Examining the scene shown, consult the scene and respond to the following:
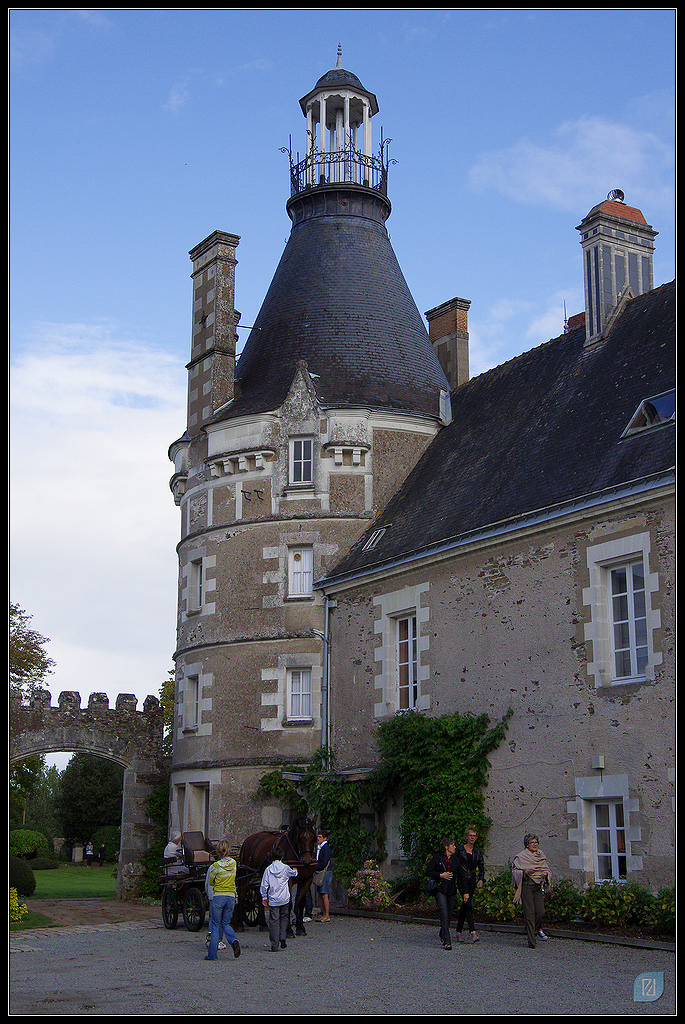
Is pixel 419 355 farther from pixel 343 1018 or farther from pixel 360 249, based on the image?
pixel 343 1018

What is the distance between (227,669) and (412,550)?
213 inches

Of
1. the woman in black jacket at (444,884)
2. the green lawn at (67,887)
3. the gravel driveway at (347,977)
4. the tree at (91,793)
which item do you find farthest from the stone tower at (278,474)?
the tree at (91,793)

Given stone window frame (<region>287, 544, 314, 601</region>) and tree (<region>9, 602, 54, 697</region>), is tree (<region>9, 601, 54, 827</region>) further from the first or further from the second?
stone window frame (<region>287, 544, 314, 601</region>)

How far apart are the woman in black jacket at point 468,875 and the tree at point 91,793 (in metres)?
35.1

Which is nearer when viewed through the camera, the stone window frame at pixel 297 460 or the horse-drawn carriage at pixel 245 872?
the horse-drawn carriage at pixel 245 872

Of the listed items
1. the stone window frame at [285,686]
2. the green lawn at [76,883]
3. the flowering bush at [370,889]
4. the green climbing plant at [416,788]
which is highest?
the stone window frame at [285,686]

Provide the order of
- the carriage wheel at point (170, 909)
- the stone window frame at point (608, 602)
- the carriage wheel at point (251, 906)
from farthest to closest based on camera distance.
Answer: the carriage wheel at point (170, 909), the carriage wheel at point (251, 906), the stone window frame at point (608, 602)

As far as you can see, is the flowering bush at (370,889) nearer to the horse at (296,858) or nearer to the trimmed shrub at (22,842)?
the horse at (296,858)

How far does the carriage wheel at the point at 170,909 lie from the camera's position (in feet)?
56.7

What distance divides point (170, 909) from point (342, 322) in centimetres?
1278

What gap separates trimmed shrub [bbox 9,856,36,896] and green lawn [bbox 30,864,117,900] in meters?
0.36

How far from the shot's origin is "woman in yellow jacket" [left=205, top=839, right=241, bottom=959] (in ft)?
41.6

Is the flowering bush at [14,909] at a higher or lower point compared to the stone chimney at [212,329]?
lower

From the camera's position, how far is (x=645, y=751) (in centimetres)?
1386
